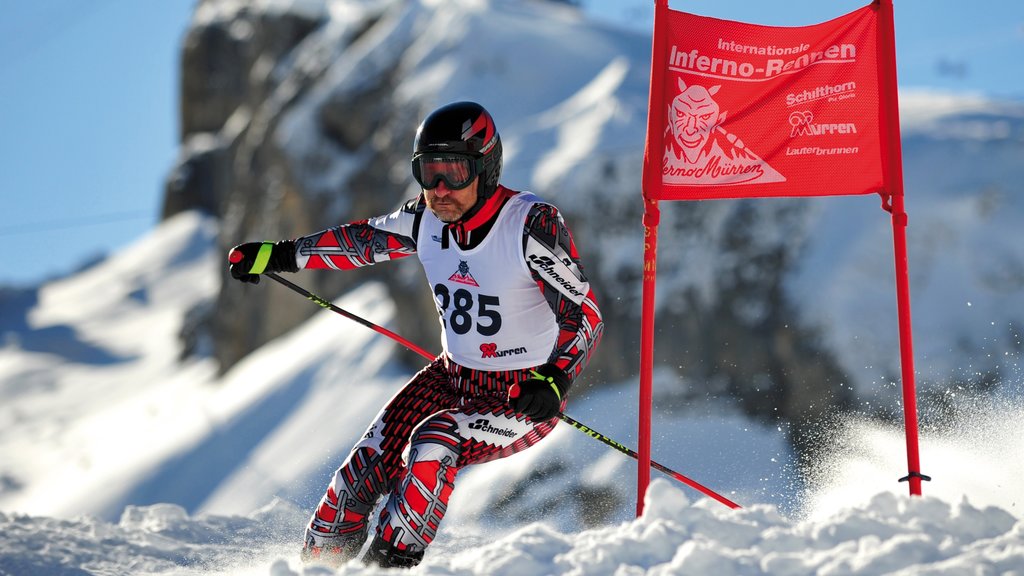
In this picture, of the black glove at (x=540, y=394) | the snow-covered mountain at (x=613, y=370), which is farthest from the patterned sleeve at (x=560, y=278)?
the snow-covered mountain at (x=613, y=370)

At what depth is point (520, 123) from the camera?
67.0ft

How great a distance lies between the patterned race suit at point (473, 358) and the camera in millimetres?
4570

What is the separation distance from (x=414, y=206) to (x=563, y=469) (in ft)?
23.0

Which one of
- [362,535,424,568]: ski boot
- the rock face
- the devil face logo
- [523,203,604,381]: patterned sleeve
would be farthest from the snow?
the devil face logo

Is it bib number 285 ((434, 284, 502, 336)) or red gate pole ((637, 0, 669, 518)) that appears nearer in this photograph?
bib number 285 ((434, 284, 502, 336))

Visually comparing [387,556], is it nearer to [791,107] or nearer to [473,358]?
[473,358]

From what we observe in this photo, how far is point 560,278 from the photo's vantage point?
187 inches

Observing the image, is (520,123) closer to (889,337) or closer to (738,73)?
(889,337)

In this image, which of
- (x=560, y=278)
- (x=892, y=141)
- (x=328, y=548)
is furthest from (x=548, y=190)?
(x=328, y=548)

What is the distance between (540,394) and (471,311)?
26.5 inches

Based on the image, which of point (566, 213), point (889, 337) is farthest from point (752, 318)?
point (566, 213)

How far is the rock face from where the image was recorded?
13.0 metres

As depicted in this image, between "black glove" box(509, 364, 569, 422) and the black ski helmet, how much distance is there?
894 mm

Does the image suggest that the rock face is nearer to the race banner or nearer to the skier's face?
the race banner
